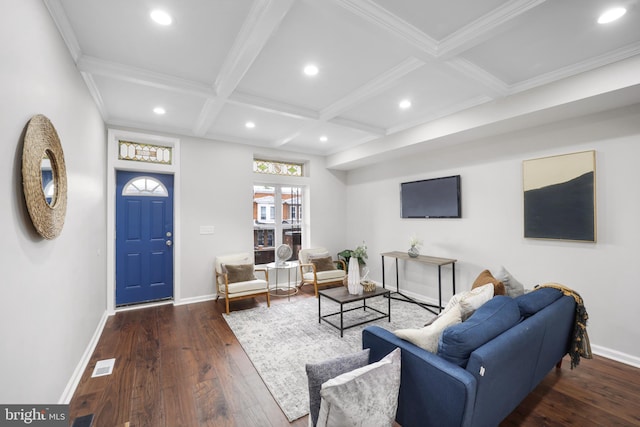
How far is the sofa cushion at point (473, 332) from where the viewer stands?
1.44m

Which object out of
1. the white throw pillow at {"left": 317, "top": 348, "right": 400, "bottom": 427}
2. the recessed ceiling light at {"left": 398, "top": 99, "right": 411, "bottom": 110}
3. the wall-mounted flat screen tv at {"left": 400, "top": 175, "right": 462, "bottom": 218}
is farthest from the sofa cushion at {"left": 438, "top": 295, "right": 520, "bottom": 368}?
the wall-mounted flat screen tv at {"left": 400, "top": 175, "right": 462, "bottom": 218}

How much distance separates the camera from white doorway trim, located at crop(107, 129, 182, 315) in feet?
12.8

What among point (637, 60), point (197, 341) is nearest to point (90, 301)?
point (197, 341)

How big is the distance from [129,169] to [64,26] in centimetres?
247

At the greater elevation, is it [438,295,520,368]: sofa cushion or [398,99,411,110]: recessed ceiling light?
[398,99,411,110]: recessed ceiling light

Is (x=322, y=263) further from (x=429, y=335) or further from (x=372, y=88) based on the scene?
(x=429, y=335)

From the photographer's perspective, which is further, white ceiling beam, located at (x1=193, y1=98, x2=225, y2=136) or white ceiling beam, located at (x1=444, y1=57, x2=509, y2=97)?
white ceiling beam, located at (x1=193, y1=98, x2=225, y2=136)

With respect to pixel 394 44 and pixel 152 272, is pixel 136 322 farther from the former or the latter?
pixel 394 44

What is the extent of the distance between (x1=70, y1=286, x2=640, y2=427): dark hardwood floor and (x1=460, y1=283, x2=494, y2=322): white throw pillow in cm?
50

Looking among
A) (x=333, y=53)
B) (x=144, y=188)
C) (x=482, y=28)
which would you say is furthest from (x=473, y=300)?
(x=144, y=188)

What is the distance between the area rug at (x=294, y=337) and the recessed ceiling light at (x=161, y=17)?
2.92 metres

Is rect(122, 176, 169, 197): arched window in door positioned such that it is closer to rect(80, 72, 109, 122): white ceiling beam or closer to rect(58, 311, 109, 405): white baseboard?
rect(80, 72, 109, 122): white ceiling beam

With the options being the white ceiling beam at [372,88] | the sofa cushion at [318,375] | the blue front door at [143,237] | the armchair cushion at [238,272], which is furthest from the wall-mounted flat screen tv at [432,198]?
the blue front door at [143,237]

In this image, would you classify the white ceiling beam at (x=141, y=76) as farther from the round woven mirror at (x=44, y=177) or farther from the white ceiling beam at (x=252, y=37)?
the round woven mirror at (x=44, y=177)
